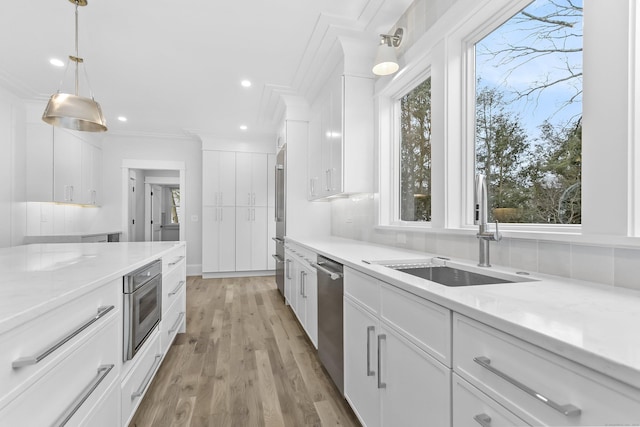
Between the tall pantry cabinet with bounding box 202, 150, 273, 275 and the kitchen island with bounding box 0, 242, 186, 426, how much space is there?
3823mm

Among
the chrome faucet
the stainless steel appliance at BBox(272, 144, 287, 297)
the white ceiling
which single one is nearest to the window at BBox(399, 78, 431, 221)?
the white ceiling

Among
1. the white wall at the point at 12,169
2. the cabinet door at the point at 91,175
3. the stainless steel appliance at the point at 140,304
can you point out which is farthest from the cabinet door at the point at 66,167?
the stainless steel appliance at the point at 140,304

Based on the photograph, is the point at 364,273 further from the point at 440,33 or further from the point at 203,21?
the point at 203,21

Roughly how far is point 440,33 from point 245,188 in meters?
4.51

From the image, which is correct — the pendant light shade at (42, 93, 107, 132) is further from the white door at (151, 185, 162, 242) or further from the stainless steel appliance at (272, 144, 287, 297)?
the white door at (151, 185, 162, 242)

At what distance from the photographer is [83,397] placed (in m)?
1.08

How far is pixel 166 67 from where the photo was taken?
3248mm

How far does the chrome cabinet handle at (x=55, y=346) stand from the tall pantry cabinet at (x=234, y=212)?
4.42 m

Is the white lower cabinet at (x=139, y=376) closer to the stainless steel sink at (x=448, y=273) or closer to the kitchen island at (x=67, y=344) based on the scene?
the kitchen island at (x=67, y=344)

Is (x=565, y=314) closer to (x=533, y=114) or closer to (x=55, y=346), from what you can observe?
(x=533, y=114)

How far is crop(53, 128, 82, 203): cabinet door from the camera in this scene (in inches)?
171

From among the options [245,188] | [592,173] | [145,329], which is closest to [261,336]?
[145,329]

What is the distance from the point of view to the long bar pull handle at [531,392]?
579mm

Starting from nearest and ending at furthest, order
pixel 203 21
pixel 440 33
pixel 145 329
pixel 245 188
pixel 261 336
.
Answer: pixel 145 329
pixel 440 33
pixel 203 21
pixel 261 336
pixel 245 188
